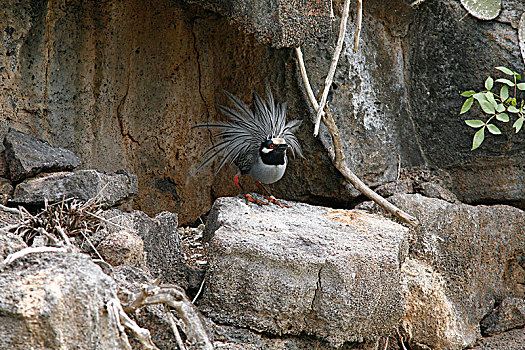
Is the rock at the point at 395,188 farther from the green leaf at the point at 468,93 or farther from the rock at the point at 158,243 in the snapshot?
the rock at the point at 158,243

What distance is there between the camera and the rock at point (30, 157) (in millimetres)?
2928

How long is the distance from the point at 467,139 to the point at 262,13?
5.83 feet

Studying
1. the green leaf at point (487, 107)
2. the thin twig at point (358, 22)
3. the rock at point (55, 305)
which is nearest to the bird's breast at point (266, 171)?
the thin twig at point (358, 22)

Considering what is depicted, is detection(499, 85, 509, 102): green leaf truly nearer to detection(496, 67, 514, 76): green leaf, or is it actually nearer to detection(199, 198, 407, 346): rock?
detection(496, 67, 514, 76): green leaf

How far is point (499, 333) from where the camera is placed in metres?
3.71

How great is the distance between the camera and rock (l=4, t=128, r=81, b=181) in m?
2.93

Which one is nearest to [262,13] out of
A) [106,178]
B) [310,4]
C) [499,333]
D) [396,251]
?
[310,4]

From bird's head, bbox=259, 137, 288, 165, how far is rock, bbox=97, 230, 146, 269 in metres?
1.06

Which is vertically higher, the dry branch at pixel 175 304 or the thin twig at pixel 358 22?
the thin twig at pixel 358 22

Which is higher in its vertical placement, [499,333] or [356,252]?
[356,252]

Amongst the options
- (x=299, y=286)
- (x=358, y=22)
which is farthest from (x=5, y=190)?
(x=358, y=22)

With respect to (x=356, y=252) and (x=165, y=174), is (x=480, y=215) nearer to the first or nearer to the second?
(x=356, y=252)

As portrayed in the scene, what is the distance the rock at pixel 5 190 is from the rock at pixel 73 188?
0.03m

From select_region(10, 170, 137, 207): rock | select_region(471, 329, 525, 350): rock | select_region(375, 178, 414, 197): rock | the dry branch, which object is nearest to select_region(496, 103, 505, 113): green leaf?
select_region(375, 178, 414, 197): rock
